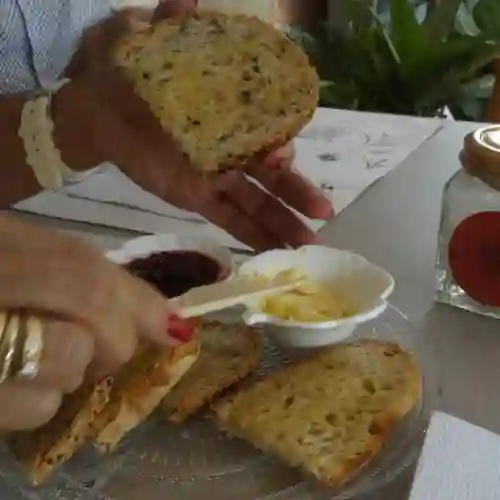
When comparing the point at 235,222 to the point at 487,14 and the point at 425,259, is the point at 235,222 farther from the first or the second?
the point at 487,14

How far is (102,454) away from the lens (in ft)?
2.06

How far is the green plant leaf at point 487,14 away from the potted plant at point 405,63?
6cm

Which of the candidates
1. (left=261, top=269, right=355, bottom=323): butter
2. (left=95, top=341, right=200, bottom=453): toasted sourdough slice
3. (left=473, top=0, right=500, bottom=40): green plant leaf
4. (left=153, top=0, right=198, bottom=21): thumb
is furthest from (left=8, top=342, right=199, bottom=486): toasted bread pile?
(left=473, top=0, right=500, bottom=40): green plant leaf

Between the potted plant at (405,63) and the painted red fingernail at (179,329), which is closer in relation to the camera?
the painted red fingernail at (179,329)

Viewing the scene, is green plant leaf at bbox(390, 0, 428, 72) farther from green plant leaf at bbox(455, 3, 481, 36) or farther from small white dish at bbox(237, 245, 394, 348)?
small white dish at bbox(237, 245, 394, 348)

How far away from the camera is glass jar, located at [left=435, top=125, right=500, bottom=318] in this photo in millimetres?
812

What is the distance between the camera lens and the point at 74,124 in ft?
2.92

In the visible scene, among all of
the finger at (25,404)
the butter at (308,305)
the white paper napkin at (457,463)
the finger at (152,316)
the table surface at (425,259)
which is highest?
the finger at (152,316)

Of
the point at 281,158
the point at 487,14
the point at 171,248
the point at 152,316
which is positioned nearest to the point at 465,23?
the point at 487,14

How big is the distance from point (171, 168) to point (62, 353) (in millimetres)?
417

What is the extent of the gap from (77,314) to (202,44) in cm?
42

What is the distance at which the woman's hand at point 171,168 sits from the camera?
0.89 meters

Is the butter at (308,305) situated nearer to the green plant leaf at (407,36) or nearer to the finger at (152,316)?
the finger at (152,316)

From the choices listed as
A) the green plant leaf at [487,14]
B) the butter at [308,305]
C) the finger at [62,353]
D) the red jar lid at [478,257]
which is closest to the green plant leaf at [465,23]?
the green plant leaf at [487,14]
